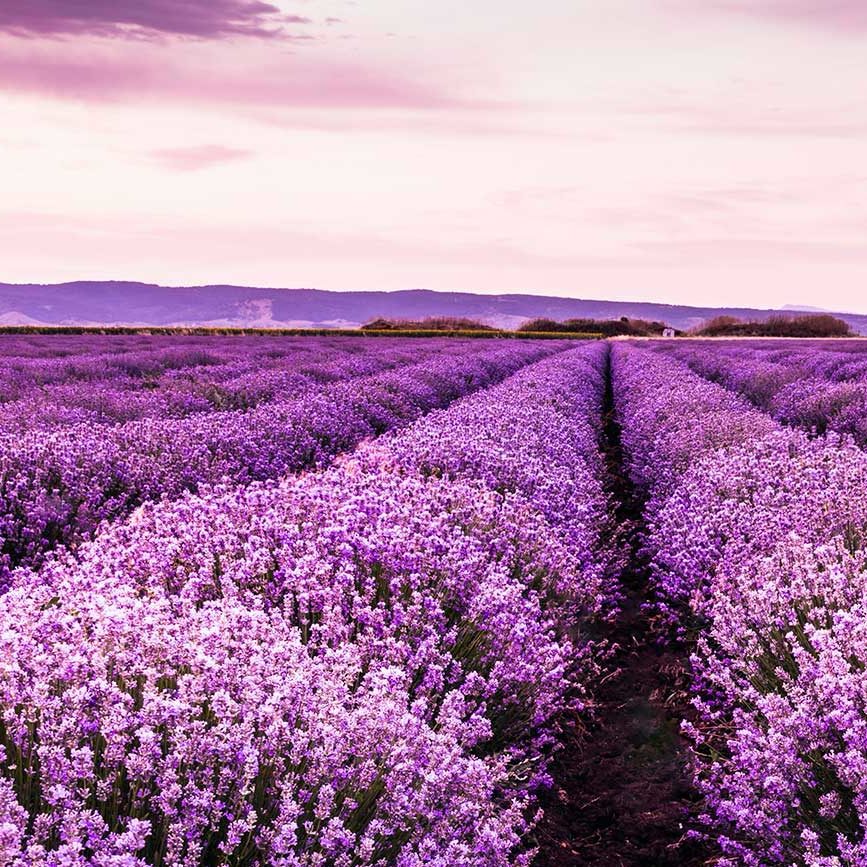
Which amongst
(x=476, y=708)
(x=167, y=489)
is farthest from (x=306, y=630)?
(x=167, y=489)

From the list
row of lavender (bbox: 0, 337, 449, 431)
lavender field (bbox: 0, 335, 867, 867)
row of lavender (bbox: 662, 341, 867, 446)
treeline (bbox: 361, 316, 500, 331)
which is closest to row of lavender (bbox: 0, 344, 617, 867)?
lavender field (bbox: 0, 335, 867, 867)

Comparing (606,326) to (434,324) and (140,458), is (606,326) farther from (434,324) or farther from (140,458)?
(140,458)

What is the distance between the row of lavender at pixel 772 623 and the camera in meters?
2.53

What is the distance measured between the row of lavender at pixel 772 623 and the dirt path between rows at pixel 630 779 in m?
0.15

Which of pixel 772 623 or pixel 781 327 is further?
pixel 781 327

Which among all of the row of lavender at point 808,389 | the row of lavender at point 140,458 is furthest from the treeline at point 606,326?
the row of lavender at point 140,458

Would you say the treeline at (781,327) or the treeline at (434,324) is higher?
the treeline at (781,327)

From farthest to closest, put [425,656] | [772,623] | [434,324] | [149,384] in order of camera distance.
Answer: [434,324]
[149,384]
[772,623]
[425,656]

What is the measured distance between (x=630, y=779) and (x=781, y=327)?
7914cm

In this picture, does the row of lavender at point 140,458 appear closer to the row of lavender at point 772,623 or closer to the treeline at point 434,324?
the row of lavender at point 772,623

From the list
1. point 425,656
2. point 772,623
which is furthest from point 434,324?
point 425,656

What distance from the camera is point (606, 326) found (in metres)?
A: 83.9

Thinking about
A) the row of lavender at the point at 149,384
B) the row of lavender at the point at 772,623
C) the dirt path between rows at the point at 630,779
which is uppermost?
the row of lavender at the point at 149,384

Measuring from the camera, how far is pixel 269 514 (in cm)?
397
